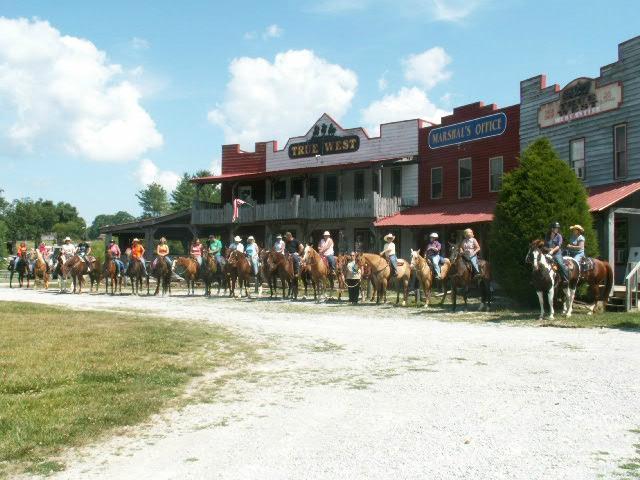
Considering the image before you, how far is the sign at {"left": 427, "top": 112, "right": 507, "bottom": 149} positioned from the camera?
28.2 meters

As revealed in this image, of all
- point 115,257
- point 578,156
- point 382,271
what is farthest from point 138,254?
point 578,156

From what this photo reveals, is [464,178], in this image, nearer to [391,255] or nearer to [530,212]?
[391,255]

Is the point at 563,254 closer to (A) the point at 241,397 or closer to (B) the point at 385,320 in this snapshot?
(B) the point at 385,320

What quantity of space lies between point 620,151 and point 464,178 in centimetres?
889

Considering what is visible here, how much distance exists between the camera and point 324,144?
121 ft

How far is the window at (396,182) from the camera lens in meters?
33.6

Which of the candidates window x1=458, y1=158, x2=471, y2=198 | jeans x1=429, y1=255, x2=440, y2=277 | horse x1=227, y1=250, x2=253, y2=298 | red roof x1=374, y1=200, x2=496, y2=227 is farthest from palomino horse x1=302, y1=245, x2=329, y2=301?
window x1=458, y1=158, x2=471, y2=198

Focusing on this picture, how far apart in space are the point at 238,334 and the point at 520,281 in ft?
28.8

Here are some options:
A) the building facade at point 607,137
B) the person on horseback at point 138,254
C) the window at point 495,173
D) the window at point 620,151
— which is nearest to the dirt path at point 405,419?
the building facade at point 607,137

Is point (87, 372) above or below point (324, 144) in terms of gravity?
below

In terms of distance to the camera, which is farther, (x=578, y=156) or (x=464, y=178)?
(x=464, y=178)

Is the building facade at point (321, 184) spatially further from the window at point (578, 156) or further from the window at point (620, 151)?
the window at point (620, 151)

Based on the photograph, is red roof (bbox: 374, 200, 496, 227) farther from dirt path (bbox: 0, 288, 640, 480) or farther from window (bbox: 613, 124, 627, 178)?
dirt path (bbox: 0, 288, 640, 480)

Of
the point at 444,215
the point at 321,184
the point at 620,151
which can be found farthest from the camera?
the point at 321,184
